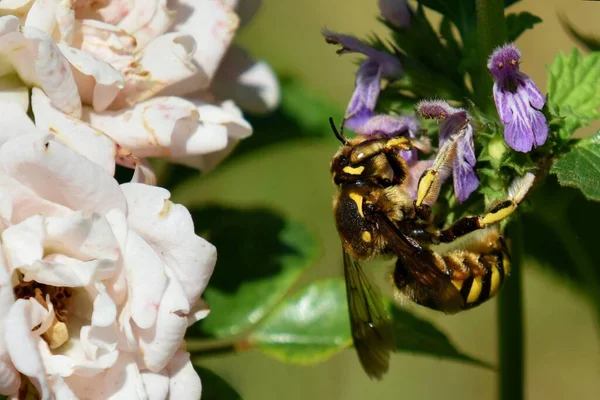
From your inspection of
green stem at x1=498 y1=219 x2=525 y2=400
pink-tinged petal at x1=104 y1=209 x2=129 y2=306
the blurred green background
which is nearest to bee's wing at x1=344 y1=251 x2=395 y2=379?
green stem at x1=498 y1=219 x2=525 y2=400

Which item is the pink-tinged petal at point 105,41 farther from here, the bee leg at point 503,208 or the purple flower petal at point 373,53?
the bee leg at point 503,208

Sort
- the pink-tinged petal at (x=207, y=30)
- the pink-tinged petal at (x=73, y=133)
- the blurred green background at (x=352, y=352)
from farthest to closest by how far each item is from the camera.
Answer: the blurred green background at (x=352, y=352) → the pink-tinged petal at (x=207, y=30) → the pink-tinged petal at (x=73, y=133)

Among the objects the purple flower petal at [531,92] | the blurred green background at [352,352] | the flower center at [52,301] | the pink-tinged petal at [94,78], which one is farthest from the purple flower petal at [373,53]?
the blurred green background at [352,352]

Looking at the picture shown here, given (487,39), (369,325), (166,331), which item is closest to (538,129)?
(487,39)

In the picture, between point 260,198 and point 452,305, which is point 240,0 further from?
point 260,198

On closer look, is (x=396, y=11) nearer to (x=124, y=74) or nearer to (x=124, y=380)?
(x=124, y=74)

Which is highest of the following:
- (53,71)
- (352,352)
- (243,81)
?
(53,71)

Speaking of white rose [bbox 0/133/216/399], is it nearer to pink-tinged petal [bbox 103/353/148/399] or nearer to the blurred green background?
pink-tinged petal [bbox 103/353/148/399]
